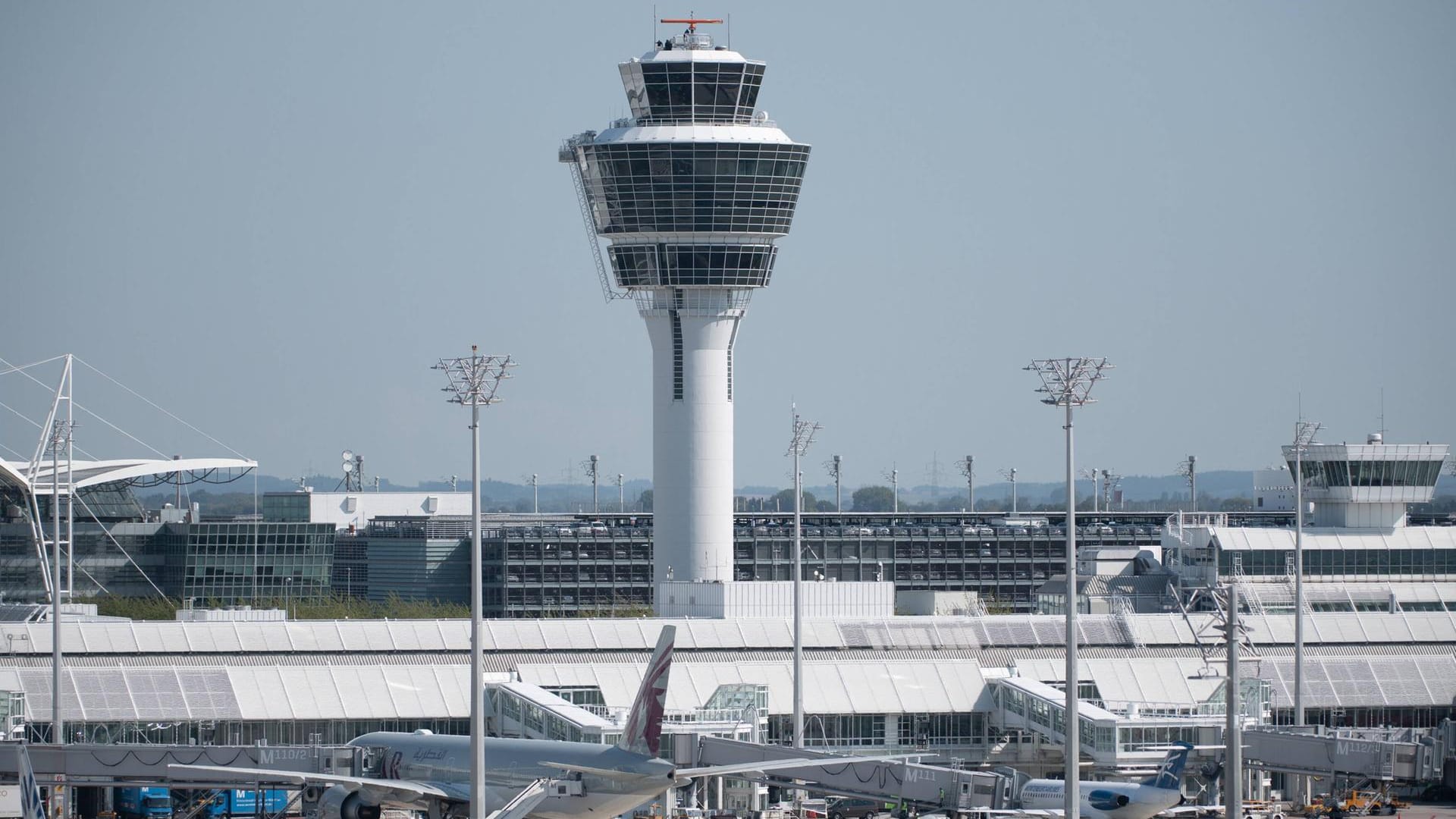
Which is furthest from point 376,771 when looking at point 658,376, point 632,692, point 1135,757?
point 658,376

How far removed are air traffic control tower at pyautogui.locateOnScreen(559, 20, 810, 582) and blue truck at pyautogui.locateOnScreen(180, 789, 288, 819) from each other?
50329 millimetres

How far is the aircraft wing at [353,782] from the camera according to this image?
77875 millimetres

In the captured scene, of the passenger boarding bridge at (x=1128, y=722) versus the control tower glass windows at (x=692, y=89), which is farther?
the control tower glass windows at (x=692, y=89)

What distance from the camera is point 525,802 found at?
7669 cm

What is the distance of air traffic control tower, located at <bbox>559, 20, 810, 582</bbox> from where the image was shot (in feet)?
473

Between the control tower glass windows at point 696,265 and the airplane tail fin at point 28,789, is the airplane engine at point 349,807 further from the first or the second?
the control tower glass windows at point 696,265

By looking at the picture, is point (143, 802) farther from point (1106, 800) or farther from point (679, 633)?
point (1106, 800)

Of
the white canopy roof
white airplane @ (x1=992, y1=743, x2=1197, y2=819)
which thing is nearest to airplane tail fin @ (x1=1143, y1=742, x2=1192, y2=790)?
white airplane @ (x1=992, y1=743, x2=1197, y2=819)

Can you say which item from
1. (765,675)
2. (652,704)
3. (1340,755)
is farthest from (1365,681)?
(652,704)

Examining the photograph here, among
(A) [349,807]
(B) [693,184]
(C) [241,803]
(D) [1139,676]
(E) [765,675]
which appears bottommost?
(C) [241,803]

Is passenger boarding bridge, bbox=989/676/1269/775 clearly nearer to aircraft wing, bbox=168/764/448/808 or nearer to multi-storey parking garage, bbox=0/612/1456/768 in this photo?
multi-storey parking garage, bbox=0/612/1456/768

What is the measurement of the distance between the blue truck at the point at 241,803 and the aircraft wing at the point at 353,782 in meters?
14.1

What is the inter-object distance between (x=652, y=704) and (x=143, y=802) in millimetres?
32295

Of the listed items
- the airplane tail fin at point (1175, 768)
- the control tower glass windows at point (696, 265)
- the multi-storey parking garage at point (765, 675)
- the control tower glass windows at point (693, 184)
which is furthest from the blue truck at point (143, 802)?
the control tower glass windows at point (693, 184)
